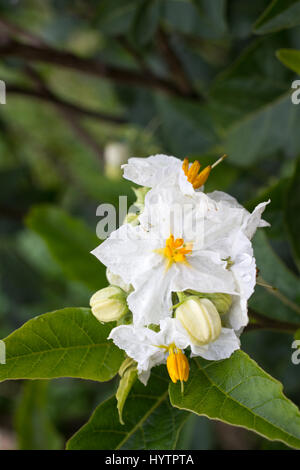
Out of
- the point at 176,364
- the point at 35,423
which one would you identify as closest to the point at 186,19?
the point at 176,364

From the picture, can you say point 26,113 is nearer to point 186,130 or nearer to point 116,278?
point 186,130

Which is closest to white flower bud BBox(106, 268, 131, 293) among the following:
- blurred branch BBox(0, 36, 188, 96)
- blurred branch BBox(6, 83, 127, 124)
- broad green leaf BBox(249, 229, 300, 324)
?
broad green leaf BBox(249, 229, 300, 324)

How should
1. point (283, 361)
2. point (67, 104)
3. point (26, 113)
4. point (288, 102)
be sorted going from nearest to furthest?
point (288, 102)
point (283, 361)
point (67, 104)
point (26, 113)

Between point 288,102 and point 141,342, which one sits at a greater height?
point 288,102

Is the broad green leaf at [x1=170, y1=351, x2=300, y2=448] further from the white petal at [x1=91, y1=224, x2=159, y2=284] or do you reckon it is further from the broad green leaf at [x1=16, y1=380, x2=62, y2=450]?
the broad green leaf at [x1=16, y1=380, x2=62, y2=450]

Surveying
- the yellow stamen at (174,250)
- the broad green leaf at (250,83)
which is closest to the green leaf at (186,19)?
the broad green leaf at (250,83)

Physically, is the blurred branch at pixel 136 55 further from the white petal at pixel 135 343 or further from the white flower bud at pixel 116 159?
the white petal at pixel 135 343

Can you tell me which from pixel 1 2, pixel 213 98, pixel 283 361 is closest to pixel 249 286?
pixel 213 98
